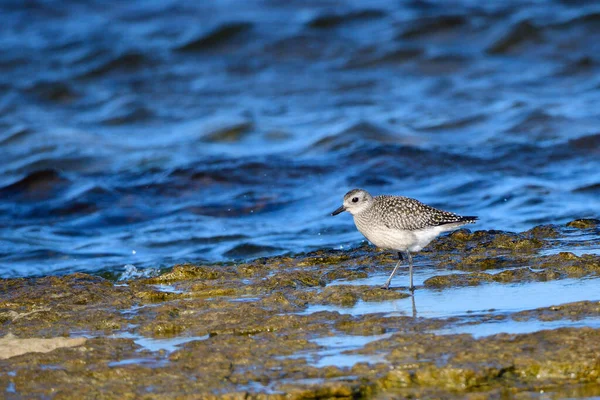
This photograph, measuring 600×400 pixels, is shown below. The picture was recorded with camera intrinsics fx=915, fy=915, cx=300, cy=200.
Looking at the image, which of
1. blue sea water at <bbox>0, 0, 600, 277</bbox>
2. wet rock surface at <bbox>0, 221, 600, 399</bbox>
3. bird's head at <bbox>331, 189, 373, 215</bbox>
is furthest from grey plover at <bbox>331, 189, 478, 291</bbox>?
blue sea water at <bbox>0, 0, 600, 277</bbox>

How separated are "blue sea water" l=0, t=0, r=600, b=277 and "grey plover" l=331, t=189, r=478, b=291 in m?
2.39

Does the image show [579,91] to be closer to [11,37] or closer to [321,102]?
[321,102]

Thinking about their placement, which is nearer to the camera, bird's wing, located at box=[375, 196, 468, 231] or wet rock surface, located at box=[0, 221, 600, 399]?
wet rock surface, located at box=[0, 221, 600, 399]

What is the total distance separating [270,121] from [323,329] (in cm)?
1118

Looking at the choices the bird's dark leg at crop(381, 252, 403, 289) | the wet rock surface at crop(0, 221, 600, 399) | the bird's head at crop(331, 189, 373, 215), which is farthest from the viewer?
the bird's head at crop(331, 189, 373, 215)

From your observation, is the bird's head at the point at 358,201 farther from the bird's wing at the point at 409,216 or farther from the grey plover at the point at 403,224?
the bird's wing at the point at 409,216

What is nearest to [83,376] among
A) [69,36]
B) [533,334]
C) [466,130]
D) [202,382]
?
[202,382]

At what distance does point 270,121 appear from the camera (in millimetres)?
16609

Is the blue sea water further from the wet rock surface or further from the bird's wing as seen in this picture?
the wet rock surface

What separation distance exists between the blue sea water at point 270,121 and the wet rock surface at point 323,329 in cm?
262

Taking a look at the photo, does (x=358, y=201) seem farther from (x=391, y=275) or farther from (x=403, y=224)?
(x=391, y=275)

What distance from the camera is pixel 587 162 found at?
13.0 meters

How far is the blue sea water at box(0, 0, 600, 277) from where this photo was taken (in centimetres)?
1153

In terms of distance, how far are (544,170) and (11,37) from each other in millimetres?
14621
